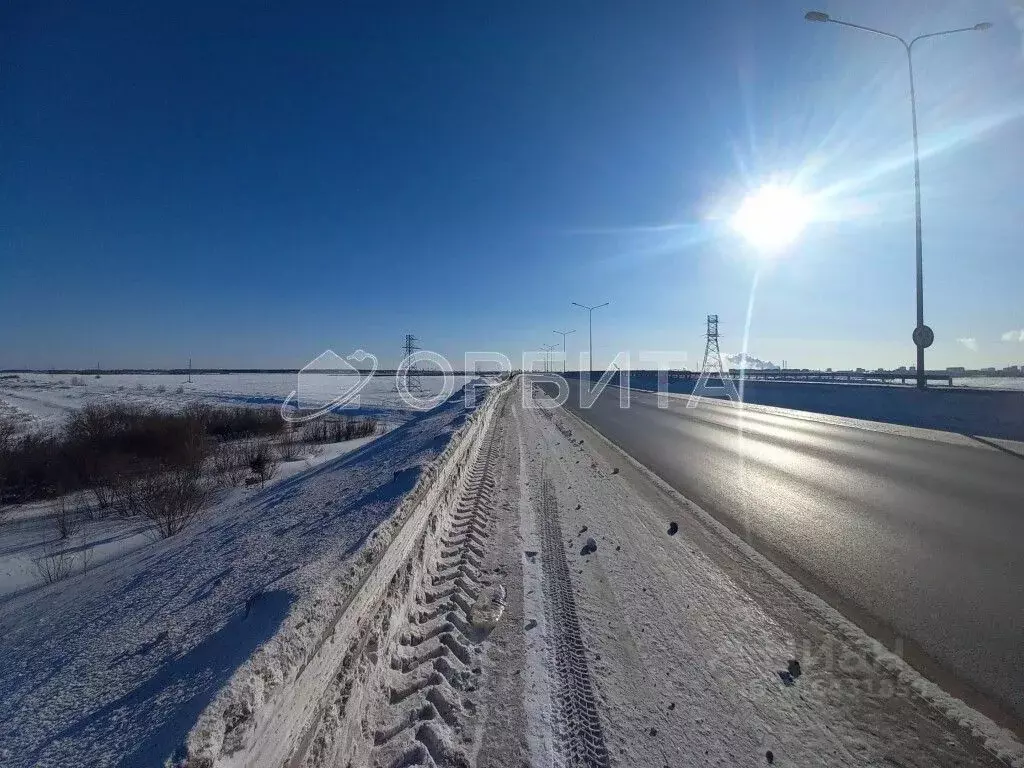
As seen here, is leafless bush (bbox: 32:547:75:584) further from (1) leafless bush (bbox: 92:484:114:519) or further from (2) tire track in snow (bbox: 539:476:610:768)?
(2) tire track in snow (bbox: 539:476:610:768)

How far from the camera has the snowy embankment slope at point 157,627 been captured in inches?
73.5

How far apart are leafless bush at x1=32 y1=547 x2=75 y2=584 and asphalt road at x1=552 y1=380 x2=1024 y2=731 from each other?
7895 millimetres

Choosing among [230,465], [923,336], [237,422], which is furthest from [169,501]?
[923,336]

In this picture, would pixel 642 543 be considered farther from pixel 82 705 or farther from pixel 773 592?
pixel 82 705

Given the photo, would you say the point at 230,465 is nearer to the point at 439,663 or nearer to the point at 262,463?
the point at 262,463

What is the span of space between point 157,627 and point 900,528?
7.23 metres

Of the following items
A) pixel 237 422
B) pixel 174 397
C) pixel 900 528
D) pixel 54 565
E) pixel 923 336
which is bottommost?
pixel 54 565

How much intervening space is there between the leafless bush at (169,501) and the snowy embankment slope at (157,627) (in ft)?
5.69

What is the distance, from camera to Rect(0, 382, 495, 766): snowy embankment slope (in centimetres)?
187

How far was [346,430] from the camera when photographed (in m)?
17.5

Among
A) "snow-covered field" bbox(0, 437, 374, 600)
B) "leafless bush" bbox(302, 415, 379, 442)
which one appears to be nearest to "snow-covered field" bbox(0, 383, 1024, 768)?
"snow-covered field" bbox(0, 437, 374, 600)

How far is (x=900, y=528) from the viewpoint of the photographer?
213 inches

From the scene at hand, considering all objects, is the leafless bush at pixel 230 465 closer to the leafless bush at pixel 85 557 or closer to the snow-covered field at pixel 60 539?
the snow-covered field at pixel 60 539

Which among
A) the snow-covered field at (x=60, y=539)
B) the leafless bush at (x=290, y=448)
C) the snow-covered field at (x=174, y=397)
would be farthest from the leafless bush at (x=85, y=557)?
the snow-covered field at (x=174, y=397)
